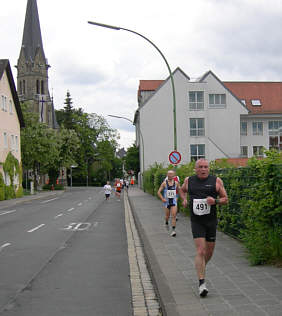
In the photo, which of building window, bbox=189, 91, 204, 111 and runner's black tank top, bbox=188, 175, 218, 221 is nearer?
runner's black tank top, bbox=188, 175, 218, 221

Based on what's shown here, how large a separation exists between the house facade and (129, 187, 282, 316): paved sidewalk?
33.2m

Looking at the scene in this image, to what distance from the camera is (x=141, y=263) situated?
881 cm

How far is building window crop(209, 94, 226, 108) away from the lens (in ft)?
180

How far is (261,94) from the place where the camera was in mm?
61281

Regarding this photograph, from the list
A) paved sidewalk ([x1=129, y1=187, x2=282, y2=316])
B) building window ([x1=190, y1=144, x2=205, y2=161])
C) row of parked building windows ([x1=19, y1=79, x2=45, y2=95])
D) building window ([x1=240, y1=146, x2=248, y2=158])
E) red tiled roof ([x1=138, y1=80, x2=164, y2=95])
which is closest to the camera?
paved sidewalk ([x1=129, y1=187, x2=282, y2=316])

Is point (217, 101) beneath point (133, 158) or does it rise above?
above

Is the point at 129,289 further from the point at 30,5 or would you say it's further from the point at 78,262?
the point at 30,5

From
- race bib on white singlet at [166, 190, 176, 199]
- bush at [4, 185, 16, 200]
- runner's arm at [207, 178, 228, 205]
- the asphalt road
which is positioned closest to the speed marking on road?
the asphalt road

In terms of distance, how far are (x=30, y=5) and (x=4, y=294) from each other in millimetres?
83692

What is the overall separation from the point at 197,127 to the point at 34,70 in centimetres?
4685

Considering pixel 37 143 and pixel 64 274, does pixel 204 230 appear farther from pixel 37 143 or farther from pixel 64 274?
pixel 37 143

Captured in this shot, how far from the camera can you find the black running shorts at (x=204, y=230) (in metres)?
5.78

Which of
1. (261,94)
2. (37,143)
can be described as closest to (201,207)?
(37,143)

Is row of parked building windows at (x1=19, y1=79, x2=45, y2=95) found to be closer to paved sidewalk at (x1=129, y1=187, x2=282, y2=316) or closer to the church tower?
the church tower
